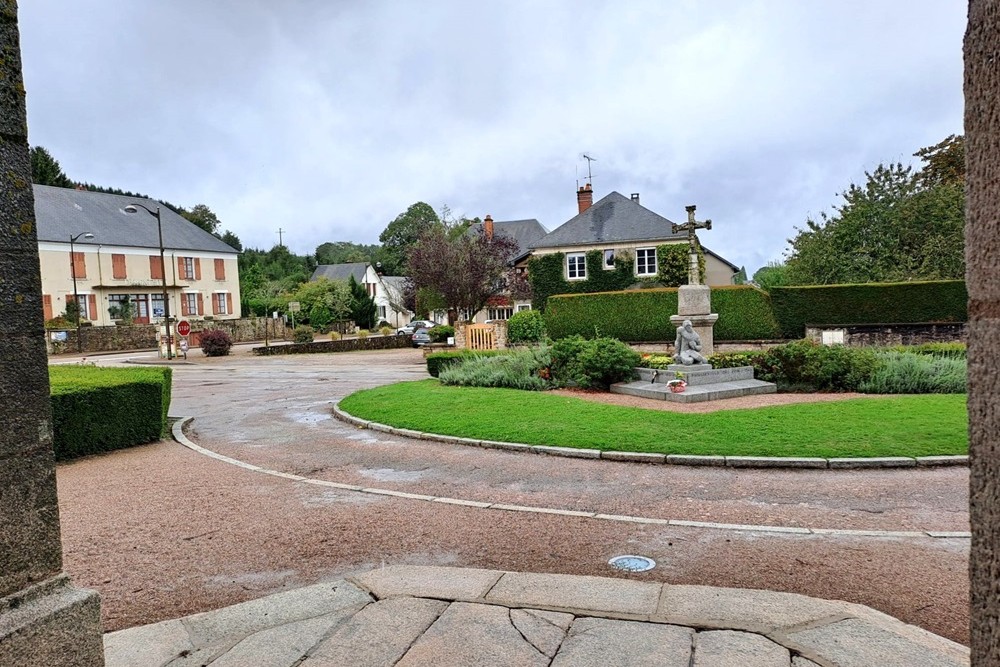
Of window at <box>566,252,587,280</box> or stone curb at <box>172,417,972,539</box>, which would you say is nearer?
stone curb at <box>172,417,972,539</box>

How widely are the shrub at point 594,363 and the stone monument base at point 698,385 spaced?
0.28 m

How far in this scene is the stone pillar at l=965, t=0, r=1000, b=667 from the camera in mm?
1591

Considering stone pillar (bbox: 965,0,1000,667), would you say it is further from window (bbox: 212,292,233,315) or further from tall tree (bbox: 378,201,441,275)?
tall tree (bbox: 378,201,441,275)

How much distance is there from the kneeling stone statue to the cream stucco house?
131 ft

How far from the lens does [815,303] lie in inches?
1096

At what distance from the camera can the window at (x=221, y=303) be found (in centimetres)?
5578

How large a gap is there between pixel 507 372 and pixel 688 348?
15.1 ft

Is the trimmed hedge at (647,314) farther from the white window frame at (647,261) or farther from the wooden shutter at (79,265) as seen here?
→ the wooden shutter at (79,265)

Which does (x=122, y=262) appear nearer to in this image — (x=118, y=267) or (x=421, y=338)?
(x=118, y=267)

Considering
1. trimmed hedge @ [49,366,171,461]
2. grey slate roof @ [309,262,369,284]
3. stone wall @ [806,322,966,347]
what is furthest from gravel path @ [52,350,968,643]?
grey slate roof @ [309,262,369,284]

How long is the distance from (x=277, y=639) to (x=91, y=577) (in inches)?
94.8

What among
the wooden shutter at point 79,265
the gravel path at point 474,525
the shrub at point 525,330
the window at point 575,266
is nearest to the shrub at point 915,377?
the gravel path at point 474,525

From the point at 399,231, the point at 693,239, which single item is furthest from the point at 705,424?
the point at 399,231

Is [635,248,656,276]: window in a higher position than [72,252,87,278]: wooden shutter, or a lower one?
lower
